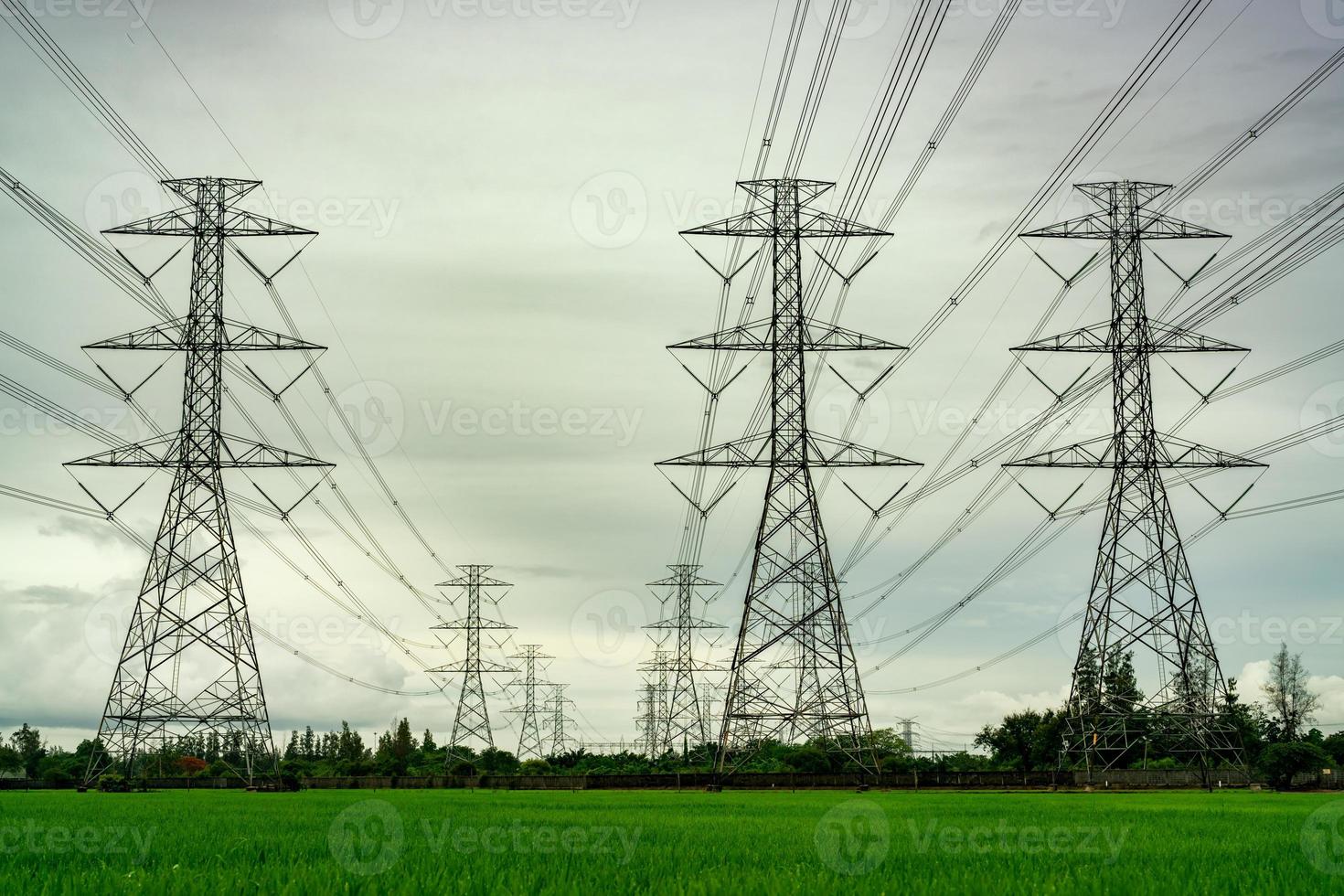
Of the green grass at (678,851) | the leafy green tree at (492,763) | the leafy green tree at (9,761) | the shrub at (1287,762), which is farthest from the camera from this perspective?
the leafy green tree at (9,761)

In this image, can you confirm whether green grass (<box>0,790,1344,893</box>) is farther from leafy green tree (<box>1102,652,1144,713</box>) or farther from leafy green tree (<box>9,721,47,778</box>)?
leafy green tree (<box>9,721,47,778</box>)

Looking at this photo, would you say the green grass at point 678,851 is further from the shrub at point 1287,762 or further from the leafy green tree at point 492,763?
the leafy green tree at point 492,763

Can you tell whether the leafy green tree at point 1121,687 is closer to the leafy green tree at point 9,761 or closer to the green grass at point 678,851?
the green grass at point 678,851

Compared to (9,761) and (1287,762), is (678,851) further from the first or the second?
(9,761)

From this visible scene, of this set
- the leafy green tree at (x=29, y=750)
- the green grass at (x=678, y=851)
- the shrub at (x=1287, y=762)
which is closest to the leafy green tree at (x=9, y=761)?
the leafy green tree at (x=29, y=750)

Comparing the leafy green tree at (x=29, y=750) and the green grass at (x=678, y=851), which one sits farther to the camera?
the leafy green tree at (x=29, y=750)

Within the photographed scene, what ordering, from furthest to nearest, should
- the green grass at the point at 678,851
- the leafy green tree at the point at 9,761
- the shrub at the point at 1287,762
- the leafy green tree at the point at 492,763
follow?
the leafy green tree at the point at 9,761 < the leafy green tree at the point at 492,763 < the shrub at the point at 1287,762 < the green grass at the point at 678,851

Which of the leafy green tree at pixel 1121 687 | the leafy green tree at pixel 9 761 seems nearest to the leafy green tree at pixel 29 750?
the leafy green tree at pixel 9 761


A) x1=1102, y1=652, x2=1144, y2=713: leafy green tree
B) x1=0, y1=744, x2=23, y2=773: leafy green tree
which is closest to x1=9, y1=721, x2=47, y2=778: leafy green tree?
x1=0, y1=744, x2=23, y2=773: leafy green tree
